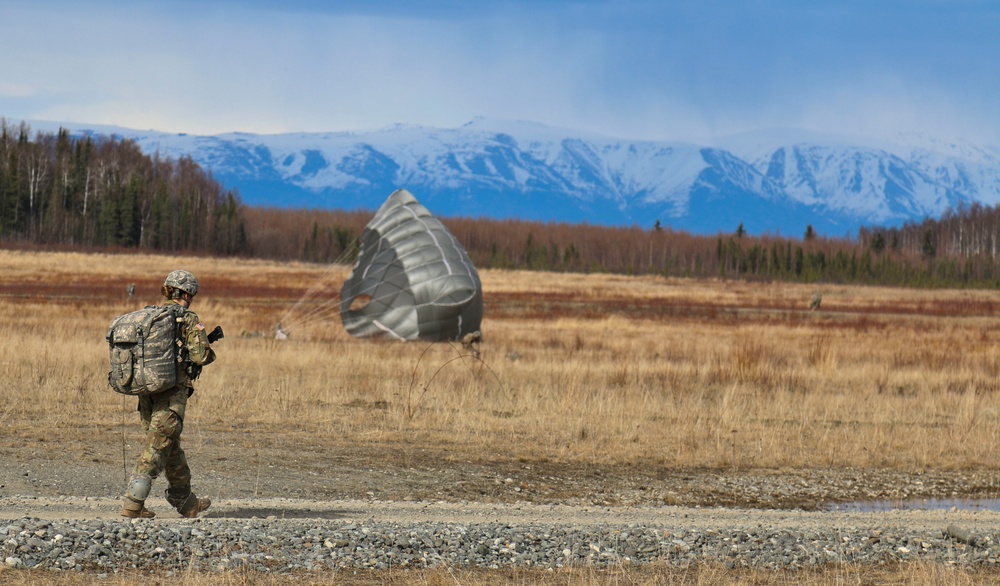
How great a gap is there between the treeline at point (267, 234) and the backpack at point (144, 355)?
109679 mm

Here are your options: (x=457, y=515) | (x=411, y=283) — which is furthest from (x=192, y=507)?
(x=411, y=283)

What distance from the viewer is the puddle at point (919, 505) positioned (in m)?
13.2

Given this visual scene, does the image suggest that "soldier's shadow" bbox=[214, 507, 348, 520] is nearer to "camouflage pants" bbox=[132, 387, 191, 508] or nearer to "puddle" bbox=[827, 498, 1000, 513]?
"camouflage pants" bbox=[132, 387, 191, 508]

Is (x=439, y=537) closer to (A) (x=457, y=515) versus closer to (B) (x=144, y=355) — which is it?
(A) (x=457, y=515)

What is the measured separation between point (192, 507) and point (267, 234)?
14529cm

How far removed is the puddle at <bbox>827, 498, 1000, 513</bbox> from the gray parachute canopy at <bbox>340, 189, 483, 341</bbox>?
18.6 m

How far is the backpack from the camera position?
8.82 meters

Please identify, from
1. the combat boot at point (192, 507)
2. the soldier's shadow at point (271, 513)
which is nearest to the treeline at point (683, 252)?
the soldier's shadow at point (271, 513)

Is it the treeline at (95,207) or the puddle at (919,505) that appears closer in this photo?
the puddle at (919,505)

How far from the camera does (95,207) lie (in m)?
124

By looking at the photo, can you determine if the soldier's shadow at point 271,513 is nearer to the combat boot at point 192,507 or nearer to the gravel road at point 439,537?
the gravel road at point 439,537

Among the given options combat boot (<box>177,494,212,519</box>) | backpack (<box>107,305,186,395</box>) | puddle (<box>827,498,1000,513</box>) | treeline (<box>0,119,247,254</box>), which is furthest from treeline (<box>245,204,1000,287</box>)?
backpack (<box>107,305,186,395</box>)

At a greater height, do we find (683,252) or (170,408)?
(683,252)

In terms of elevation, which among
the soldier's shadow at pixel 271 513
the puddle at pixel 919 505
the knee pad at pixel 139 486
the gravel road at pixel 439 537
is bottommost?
the puddle at pixel 919 505
